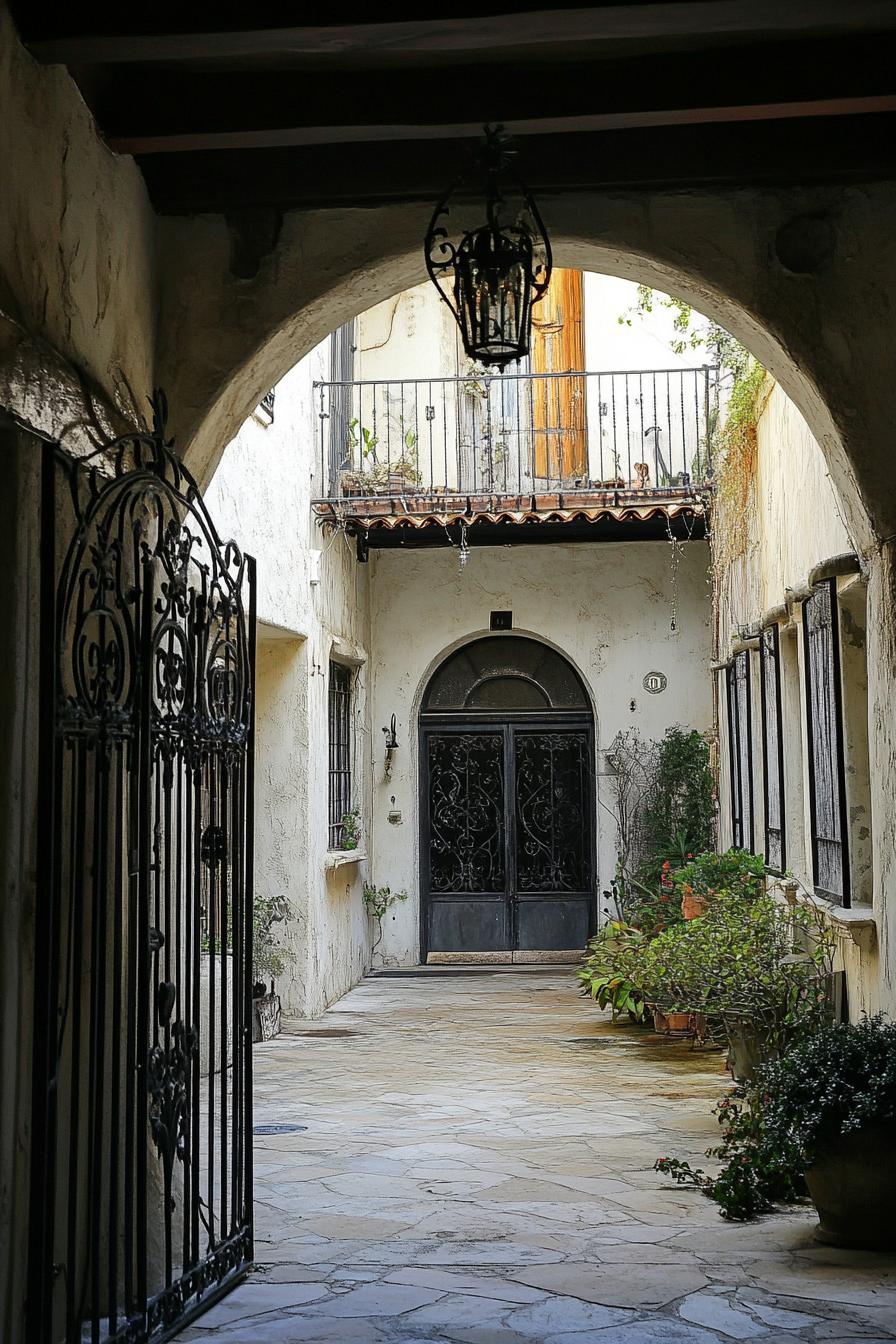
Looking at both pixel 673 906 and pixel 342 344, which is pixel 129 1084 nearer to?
pixel 673 906

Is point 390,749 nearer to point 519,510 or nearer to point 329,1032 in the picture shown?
point 519,510

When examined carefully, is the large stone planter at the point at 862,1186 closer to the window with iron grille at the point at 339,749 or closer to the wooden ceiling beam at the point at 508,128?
the wooden ceiling beam at the point at 508,128

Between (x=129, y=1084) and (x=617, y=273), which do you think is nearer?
(x=129, y=1084)

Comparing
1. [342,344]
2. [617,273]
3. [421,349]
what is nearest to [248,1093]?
[617,273]

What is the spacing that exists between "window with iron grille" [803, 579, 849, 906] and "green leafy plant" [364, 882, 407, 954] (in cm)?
703

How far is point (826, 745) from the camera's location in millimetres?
7609

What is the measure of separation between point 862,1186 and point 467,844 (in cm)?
999

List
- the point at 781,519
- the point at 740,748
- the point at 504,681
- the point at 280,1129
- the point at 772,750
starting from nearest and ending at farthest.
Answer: the point at 280,1129 < the point at 781,519 < the point at 772,750 < the point at 740,748 < the point at 504,681

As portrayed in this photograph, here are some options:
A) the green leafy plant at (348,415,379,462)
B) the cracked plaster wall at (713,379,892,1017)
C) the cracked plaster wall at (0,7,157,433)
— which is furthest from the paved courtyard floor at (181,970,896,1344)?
the green leafy plant at (348,415,379,462)

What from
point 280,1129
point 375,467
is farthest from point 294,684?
point 280,1129

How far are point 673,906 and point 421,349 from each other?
20.5 ft

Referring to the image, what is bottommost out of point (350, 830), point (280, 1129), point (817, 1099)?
point (280, 1129)

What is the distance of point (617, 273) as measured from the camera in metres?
5.68

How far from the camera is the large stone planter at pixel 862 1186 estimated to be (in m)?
4.94
